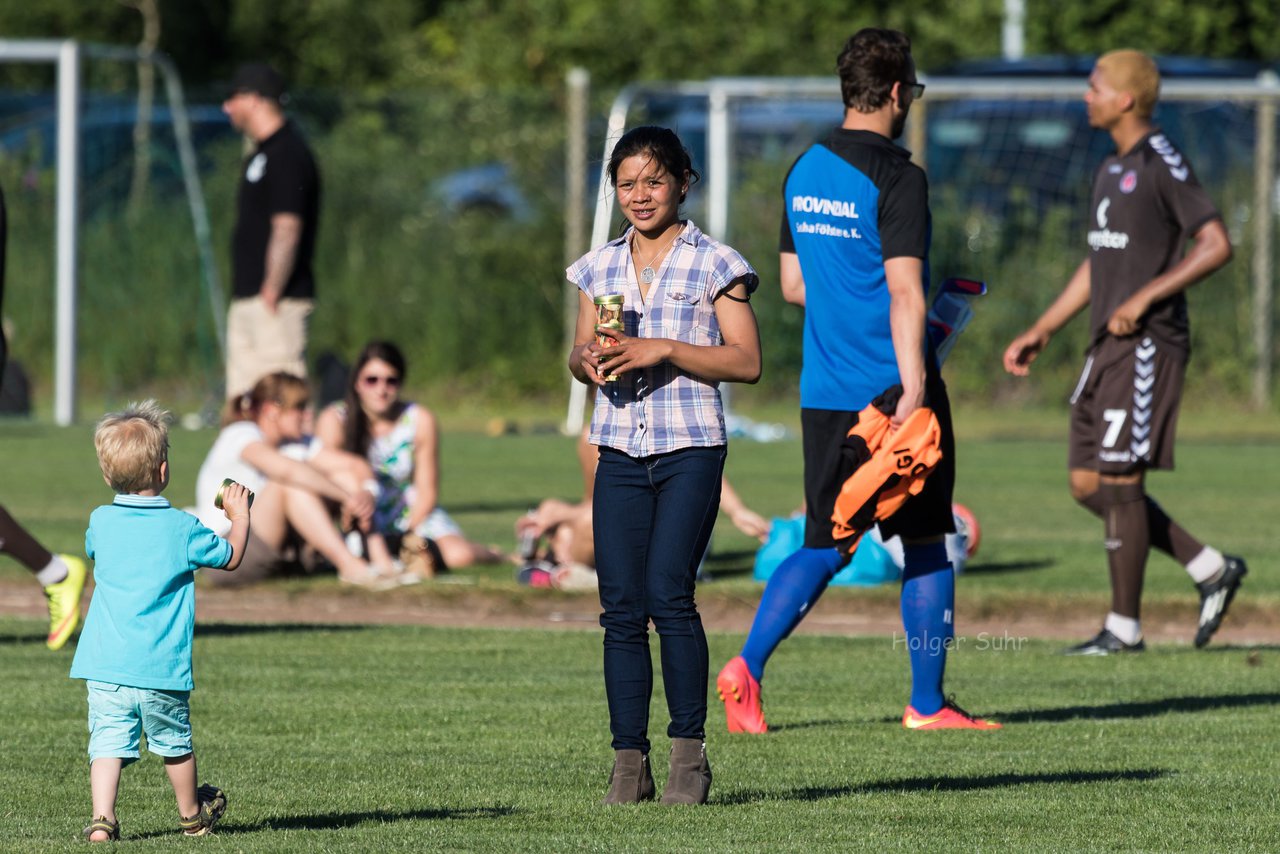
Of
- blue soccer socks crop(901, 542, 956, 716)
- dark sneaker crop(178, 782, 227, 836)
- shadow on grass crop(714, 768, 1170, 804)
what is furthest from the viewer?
blue soccer socks crop(901, 542, 956, 716)

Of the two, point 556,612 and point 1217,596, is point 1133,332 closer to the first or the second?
point 1217,596

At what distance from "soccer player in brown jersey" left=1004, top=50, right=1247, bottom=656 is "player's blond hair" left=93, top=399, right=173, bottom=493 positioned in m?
4.29

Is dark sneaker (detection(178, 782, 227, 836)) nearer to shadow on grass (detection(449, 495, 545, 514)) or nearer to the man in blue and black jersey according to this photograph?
the man in blue and black jersey

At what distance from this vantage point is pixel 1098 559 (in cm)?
1161

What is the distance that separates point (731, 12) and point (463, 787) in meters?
24.4

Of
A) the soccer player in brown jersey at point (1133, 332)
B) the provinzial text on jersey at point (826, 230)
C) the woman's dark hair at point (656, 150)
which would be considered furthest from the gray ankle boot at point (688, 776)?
the soccer player in brown jersey at point (1133, 332)

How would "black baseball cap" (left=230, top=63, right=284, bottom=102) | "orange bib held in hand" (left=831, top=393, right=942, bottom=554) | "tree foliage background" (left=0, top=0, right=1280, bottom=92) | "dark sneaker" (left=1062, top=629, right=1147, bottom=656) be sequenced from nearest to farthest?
"orange bib held in hand" (left=831, top=393, right=942, bottom=554) → "dark sneaker" (left=1062, top=629, right=1147, bottom=656) → "black baseball cap" (left=230, top=63, right=284, bottom=102) → "tree foliage background" (left=0, top=0, right=1280, bottom=92)

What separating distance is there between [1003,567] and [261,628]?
3787 millimetres

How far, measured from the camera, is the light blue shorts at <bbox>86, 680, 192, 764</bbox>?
204 inches

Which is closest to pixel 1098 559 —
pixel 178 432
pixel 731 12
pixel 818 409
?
pixel 818 409

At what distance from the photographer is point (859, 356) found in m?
7.16

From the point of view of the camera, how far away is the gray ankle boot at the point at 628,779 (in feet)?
19.2

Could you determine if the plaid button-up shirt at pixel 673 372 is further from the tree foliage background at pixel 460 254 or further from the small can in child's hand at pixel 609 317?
the tree foliage background at pixel 460 254

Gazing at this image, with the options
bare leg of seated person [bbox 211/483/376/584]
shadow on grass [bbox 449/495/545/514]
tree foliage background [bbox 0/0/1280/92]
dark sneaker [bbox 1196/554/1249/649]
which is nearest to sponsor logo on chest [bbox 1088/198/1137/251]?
dark sneaker [bbox 1196/554/1249/649]
